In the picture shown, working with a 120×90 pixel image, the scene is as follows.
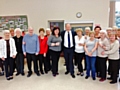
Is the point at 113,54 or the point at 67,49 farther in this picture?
the point at 67,49

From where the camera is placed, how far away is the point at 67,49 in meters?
3.78

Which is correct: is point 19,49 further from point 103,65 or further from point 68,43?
point 103,65

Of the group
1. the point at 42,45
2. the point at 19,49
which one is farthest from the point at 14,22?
the point at 42,45

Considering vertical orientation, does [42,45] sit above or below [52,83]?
above

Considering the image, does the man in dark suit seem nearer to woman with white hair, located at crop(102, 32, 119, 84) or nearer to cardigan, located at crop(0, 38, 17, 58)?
woman with white hair, located at crop(102, 32, 119, 84)

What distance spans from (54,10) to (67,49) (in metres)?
2.70

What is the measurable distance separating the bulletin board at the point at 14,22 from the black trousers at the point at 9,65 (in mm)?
2485

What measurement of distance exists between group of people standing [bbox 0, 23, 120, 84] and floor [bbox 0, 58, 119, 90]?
16cm

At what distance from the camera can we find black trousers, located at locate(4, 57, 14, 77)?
3740 millimetres

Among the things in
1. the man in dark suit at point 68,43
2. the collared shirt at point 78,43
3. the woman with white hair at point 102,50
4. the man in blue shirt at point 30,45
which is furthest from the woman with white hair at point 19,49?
the woman with white hair at point 102,50

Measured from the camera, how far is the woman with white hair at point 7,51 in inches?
143

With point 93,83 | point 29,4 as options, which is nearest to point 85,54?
point 93,83

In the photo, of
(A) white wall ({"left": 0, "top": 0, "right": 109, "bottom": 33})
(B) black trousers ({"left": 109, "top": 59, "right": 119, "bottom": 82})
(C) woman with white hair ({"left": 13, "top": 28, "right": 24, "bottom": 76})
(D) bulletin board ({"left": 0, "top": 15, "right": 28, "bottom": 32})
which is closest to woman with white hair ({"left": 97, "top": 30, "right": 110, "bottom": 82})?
(B) black trousers ({"left": 109, "top": 59, "right": 119, "bottom": 82})

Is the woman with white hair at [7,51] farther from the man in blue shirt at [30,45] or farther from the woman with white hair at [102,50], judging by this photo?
the woman with white hair at [102,50]
